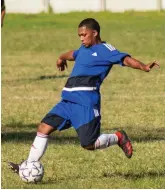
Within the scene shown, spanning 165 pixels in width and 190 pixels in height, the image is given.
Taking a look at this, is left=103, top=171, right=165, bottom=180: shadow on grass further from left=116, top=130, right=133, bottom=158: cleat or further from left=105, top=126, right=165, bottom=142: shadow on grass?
left=105, top=126, right=165, bottom=142: shadow on grass

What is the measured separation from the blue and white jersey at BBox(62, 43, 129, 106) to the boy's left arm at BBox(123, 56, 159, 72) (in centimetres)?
6

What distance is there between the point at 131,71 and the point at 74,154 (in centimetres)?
1233

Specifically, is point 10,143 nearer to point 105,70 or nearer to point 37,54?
point 105,70

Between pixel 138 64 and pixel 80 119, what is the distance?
29.9 inches

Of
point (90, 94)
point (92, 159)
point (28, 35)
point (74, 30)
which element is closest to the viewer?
point (90, 94)

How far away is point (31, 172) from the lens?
823 centimetres

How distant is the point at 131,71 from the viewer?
22.2m

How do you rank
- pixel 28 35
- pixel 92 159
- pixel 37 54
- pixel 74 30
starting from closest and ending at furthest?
pixel 92 159, pixel 37 54, pixel 28 35, pixel 74 30

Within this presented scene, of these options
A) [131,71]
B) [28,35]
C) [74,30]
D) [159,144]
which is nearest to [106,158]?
[159,144]

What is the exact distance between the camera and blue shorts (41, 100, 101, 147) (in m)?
8.27

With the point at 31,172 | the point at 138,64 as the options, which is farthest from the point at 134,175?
the point at 138,64

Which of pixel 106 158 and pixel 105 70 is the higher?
pixel 105 70

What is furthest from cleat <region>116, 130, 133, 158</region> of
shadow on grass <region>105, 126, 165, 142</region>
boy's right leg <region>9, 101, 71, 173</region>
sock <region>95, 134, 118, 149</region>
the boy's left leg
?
shadow on grass <region>105, 126, 165, 142</region>

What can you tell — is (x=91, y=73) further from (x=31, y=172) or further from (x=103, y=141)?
(x=31, y=172)
